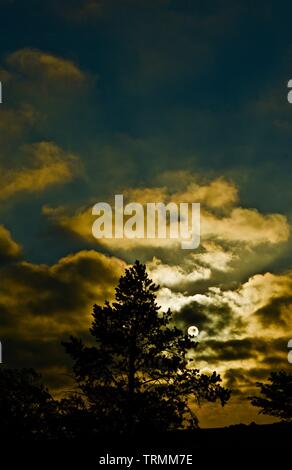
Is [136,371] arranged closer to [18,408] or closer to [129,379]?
[129,379]

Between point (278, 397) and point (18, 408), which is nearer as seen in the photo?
point (278, 397)

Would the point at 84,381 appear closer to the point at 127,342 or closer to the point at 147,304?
the point at 127,342

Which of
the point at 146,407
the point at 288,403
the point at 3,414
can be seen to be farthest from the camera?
the point at 3,414

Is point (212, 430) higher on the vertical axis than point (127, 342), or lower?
lower

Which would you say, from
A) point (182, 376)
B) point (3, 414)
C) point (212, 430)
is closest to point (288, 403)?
point (182, 376)

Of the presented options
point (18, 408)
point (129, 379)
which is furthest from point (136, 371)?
point (18, 408)

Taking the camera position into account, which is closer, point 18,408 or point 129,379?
point 129,379

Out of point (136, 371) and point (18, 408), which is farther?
point (18, 408)

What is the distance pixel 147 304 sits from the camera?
3325 centimetres

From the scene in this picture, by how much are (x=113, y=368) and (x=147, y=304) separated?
3936 millimetres
